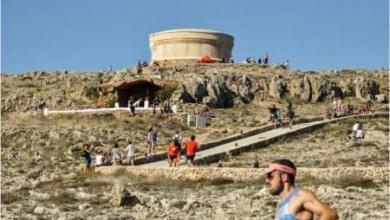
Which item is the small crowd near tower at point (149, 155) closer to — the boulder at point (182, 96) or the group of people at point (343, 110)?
the group of people at point (343, 110)

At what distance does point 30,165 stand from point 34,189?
8625mm

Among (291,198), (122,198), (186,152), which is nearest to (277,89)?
(186,152)

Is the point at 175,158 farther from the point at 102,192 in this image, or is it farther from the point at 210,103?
the point at 210,103

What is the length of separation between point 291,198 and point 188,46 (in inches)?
2790

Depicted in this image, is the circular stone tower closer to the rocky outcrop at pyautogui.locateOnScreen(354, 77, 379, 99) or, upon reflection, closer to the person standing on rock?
the rocky outcrop at pyautogui.locateOnScreen(354, 77, 379, 99)

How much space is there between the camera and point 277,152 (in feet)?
124

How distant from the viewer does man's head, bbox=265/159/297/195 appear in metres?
8.11

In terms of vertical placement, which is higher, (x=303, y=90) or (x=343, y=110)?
(x=303, y=90)

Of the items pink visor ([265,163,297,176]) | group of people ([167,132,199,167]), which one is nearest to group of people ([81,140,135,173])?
group of people ([167,132,199,167])

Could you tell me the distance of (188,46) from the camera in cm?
7850

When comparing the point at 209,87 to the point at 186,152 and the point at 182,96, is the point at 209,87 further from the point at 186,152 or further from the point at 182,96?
the point at 186,152

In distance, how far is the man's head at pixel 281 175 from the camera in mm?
8109

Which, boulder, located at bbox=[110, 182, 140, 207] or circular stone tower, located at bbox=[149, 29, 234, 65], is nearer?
boulder, located at bbox=[110, 182, 140, 207]

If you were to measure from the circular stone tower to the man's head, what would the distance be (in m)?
69.5
